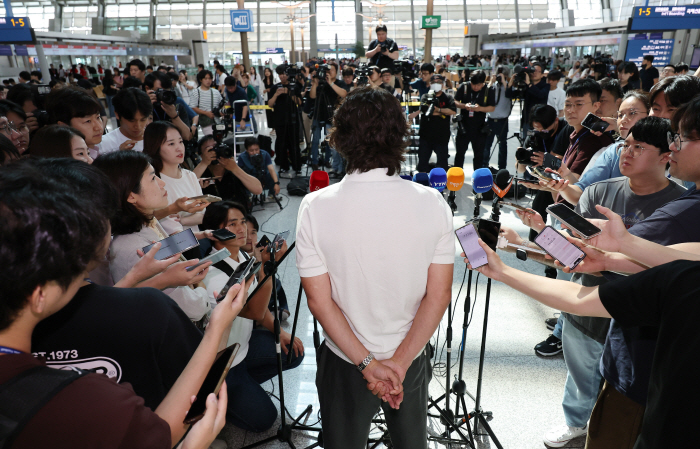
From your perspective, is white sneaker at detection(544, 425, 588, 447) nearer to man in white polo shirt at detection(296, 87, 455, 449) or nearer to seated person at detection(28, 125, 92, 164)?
man in white polo shirt at detection(296, 87, 455, 449)

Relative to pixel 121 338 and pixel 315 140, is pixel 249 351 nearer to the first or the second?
pixel 121 338

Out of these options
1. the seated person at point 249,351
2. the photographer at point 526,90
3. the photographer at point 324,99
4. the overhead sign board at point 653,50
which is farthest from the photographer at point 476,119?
the overhead sign board at point 653,50

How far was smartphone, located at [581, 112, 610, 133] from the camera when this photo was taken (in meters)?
2.56

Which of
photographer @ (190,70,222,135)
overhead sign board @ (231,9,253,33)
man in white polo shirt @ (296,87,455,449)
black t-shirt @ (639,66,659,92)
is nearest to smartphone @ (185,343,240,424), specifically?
man in white polo shirt @ (296,87,455,449)

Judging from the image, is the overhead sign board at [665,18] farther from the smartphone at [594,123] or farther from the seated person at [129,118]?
the seated person at [129,118]

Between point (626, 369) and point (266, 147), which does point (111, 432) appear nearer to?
point (626, 369)

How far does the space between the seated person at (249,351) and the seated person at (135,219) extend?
11.2 inches

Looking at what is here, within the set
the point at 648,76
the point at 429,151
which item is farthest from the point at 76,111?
the point at 648,76

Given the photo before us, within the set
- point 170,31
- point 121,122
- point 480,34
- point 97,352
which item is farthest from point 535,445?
point 170,31

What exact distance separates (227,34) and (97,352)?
3007cm

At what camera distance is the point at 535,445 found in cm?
186

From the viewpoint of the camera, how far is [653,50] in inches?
410

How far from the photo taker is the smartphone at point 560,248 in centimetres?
117

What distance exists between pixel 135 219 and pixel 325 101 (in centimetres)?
458
